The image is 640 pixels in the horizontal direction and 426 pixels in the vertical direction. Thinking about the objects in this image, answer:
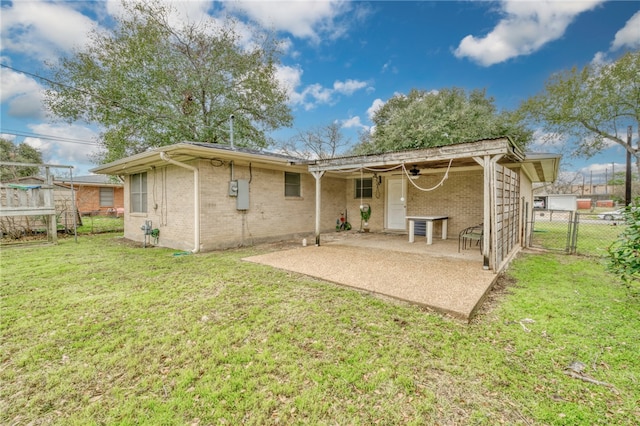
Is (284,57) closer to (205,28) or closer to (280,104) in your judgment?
(280,104)

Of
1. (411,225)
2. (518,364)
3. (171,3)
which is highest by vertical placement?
(171,3)

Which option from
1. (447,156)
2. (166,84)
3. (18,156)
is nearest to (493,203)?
(447,156)

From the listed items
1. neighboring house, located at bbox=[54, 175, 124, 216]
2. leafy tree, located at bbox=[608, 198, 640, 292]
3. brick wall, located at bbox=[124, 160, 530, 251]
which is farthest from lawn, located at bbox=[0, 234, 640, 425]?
neighboring house, located at bbox=[54, 175, 124, 216]

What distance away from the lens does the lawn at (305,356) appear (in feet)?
5.92

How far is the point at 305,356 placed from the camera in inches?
94.1

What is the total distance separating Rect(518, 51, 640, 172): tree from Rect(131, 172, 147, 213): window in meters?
19.7

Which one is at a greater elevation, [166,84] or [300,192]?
[166,84]

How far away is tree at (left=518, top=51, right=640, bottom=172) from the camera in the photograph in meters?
13.2

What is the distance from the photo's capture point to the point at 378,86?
16781 millimetres

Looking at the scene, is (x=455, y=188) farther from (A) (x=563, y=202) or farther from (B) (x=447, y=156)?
(A) (x=563, y=202)

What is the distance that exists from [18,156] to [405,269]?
31378 mm

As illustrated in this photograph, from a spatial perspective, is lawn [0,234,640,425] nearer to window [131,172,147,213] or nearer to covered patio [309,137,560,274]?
covered patio [309,137,560,274]

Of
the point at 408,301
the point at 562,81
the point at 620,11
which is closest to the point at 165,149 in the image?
the point at 408,301

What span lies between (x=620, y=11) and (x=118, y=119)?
22542 millimetres
